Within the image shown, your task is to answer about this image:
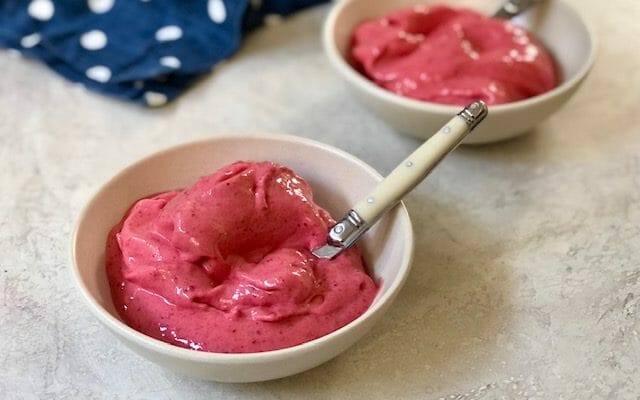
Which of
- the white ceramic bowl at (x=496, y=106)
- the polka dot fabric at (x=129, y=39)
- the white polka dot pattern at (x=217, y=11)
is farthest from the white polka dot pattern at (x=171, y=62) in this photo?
the white ceramic bowl at (x=496, y=106)

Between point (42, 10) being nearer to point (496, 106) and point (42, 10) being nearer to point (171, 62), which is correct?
point (171, 62)

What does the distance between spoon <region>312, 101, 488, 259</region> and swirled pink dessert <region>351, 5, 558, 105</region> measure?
213mm

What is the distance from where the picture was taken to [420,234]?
1.02 m

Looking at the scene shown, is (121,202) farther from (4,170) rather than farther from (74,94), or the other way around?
(74,94)

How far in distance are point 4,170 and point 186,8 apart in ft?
1.31

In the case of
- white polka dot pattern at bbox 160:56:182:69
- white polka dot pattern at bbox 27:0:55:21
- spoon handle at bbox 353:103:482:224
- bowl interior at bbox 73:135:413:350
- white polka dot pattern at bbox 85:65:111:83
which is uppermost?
spoon handle at bbox 353:103:482:224

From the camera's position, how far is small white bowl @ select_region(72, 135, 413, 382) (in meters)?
0.74

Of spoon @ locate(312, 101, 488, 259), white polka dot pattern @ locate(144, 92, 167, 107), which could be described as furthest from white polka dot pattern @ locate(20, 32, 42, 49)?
spoon @ locate(312, 101, 488, 259)

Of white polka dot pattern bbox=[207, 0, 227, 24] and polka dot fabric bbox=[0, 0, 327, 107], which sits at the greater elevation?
white polka dot pattern bbox=[207, 0, 227, 24]

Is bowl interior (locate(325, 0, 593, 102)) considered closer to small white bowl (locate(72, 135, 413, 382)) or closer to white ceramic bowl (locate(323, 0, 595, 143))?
white ceramic bowl (locate(323, 0, 595, 143))

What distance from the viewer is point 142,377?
844 mm

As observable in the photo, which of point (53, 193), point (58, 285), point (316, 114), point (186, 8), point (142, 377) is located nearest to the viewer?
point (142, 377)

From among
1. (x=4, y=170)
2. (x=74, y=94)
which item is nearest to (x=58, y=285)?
(x=4, y=170)

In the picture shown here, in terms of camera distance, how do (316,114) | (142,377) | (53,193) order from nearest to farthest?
(142,377)
(53,193)
(316,114)
